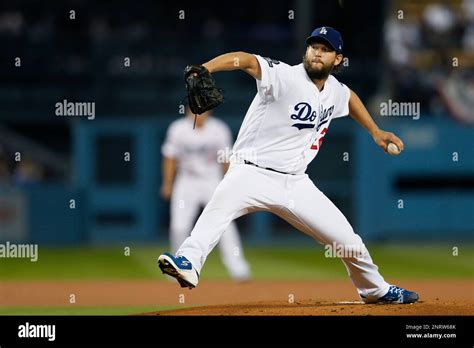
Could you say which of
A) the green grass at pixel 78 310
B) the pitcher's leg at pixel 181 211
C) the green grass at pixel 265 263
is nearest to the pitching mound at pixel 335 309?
the green grass at pixel 78 310

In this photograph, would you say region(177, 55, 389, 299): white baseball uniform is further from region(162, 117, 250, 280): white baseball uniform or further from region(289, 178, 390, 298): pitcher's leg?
region(162, 117, 250, 280): white baseball uniform

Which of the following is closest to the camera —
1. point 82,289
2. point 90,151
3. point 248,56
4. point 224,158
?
point 248,56

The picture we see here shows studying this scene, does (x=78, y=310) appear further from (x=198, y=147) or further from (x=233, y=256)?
(x=198, y=147)

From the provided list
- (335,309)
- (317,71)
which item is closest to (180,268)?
(335,309)

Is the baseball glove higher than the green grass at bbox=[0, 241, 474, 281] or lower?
higher

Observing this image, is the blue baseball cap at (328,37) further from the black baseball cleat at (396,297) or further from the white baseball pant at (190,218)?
the white baseball pant at (190,218)

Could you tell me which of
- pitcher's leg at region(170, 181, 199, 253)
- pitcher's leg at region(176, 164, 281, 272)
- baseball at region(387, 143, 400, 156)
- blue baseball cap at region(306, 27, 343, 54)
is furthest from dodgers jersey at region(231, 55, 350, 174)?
pitcher's leg at region(170, 181, 199, 253)

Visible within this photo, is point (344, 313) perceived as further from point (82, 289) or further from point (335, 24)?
point (335, 24)
